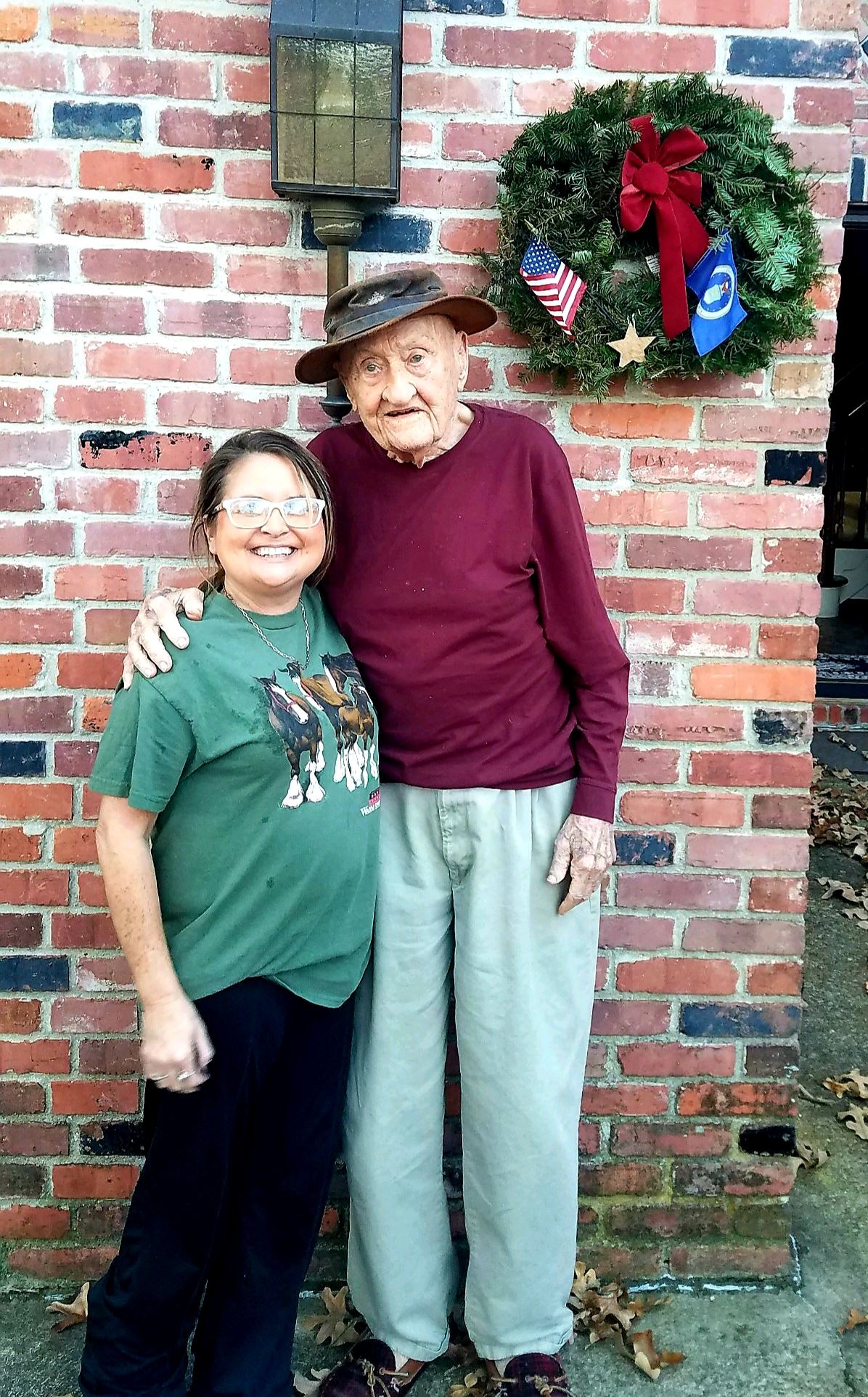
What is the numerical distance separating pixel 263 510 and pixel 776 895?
1.44 m

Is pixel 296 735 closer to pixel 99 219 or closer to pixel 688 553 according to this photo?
pixel 688 553

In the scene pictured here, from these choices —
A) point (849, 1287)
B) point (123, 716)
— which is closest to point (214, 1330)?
point (123, 716)

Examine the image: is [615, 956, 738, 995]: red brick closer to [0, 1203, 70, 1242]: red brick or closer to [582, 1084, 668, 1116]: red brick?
[582, 1084, 668, 1116]: red brick

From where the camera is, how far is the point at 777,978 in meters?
2.50

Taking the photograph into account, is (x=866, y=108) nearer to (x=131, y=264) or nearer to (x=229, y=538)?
(x=131, y=264)

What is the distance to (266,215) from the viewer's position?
222 centimetres

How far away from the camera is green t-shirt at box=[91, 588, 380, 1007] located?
1.73 meters

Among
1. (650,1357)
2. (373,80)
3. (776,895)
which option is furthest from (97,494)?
(650,1357)

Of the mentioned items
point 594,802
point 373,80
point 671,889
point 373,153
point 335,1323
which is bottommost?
point 335,1323

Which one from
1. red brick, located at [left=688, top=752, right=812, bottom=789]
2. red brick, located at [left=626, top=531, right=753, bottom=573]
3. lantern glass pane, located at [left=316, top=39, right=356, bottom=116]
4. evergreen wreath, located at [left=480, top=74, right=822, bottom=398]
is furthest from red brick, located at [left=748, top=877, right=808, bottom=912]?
lantern glass pane, located at [left=316, top=39, right=356, bottom=116]

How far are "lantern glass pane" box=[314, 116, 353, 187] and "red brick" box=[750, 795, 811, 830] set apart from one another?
1.52m

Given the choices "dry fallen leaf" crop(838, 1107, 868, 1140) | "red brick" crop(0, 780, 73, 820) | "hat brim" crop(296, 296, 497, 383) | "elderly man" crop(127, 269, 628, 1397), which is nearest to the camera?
"hat brim" crop(296, 296, 497, 383)

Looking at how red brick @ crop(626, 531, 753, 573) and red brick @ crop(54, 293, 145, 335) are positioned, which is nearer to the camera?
red brick @ crop(54, 293, 145, 335)

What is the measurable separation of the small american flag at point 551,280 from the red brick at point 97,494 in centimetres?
89
